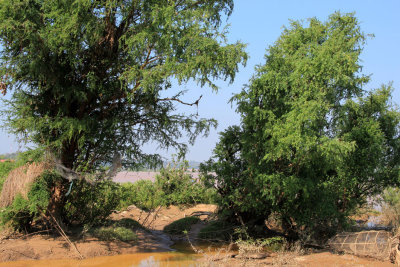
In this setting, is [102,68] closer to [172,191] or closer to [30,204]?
[30,204]

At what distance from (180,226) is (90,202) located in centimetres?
392

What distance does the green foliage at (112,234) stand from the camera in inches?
514

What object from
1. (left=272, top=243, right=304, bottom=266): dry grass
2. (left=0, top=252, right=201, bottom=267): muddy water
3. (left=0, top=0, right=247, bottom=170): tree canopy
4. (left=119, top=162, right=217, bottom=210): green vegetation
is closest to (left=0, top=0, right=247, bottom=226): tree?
(left=0, top=0, right=247, bottom=170): tree canopy

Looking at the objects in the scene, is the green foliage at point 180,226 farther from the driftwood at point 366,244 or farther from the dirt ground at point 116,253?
the driftwood at point 366,244

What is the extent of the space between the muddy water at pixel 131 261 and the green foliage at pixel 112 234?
2.50 feet

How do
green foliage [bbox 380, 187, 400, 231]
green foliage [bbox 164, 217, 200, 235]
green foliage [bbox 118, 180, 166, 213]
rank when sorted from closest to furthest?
1. green foliage [bbox 164, 217, 200, 235]
2. green foliage [bbox 118, 180, 166, 213]
3. green foliage [bbox 380, 187, 400, 231]

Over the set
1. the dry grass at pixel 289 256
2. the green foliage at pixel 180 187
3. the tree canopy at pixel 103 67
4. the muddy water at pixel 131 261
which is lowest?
the muddy water at pixel 131 261

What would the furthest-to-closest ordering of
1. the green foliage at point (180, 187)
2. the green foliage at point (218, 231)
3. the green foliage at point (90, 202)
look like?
the green foliage at point (180, 187) < the green foliage at point (218, 231) < the green foliage at point (90, 202)

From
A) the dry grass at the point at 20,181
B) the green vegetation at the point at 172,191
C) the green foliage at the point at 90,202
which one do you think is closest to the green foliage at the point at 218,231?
the green foliage at the point at 90,202

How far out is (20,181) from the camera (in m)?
11.9

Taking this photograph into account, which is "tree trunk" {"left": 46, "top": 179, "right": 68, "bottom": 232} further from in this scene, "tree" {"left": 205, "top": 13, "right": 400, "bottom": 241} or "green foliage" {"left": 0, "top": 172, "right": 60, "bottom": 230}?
"tree" {"left": 205, "top": 13, "right": 400, "bottom": 241}

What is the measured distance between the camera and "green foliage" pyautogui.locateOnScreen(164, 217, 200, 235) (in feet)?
52.9

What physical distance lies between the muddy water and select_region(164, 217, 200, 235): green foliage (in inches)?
121

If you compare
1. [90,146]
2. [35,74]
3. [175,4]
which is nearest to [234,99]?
[175,4]
